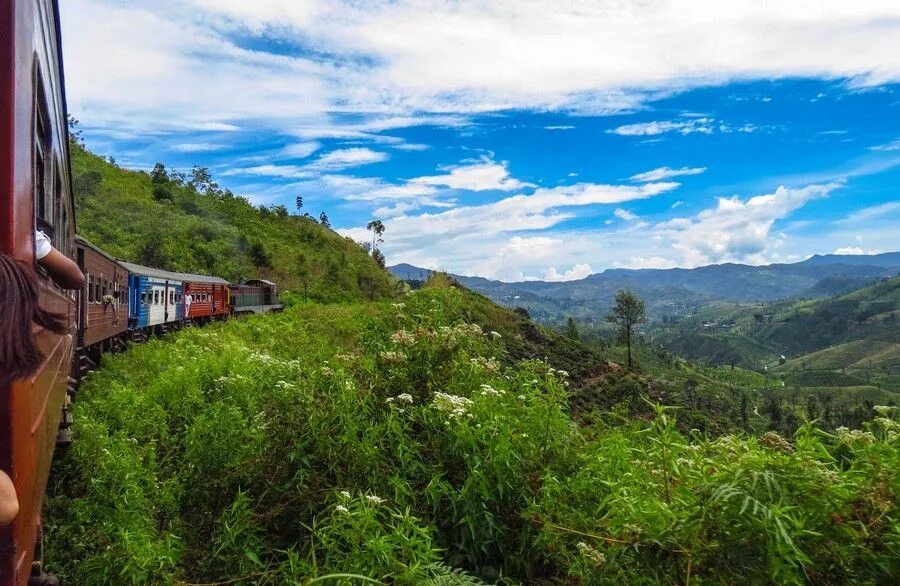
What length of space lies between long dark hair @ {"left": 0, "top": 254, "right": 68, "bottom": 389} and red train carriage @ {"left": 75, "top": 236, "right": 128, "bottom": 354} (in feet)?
33.1

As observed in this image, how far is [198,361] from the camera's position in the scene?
489 inches

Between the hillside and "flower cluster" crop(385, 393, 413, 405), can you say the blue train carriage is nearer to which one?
"flower cluster" crop(385, 393, 413, 405)

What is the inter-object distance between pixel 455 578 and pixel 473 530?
1.14 m

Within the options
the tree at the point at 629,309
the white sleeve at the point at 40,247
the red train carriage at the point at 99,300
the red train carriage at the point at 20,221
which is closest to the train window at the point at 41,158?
the red train carriage at the point at 20,221

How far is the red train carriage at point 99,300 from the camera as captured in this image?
428 inches

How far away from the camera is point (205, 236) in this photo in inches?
2042

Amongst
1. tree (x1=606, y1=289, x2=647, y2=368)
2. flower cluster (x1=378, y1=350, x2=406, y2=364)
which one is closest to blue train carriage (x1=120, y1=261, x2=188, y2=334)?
flower cluster (x1=378, y1=350, x2=406, y2=364)

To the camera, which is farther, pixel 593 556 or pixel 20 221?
pixel 593 556

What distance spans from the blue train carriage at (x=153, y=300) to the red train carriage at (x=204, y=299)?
699mm

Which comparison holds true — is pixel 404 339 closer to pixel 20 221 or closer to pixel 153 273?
pixel 20 221

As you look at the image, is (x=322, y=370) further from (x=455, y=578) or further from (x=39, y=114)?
(x=39, y=114)

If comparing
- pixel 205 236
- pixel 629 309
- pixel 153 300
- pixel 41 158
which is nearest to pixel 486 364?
pixel 41 158

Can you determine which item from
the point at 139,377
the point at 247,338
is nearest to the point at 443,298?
the point at 139,377

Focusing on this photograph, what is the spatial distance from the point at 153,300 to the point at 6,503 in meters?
20.2
